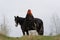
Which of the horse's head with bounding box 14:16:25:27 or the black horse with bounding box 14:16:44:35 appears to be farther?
the horse's head with bounding box 14:16:25:27

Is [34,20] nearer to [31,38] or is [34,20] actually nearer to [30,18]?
[30,18]

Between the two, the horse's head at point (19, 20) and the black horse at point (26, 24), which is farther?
the horse's head at point (19, 20)

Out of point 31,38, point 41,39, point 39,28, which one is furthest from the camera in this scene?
point 39,28

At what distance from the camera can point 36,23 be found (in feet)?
62.4

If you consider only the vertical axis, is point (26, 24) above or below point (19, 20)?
below

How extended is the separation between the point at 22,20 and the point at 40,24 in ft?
5.40

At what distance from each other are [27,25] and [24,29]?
329 millimetres

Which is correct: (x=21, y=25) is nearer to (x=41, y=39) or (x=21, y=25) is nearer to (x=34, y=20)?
(x=34, y=20)

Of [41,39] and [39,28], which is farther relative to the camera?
[39,28]

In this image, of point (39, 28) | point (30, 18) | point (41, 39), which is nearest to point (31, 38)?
point (41, 39)

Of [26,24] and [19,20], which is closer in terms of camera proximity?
[26,24]

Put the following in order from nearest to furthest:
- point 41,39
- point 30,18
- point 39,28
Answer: point 41,39
point 30,18
point 39,28

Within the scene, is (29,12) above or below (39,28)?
above

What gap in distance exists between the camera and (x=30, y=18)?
Result: 18.4 m
